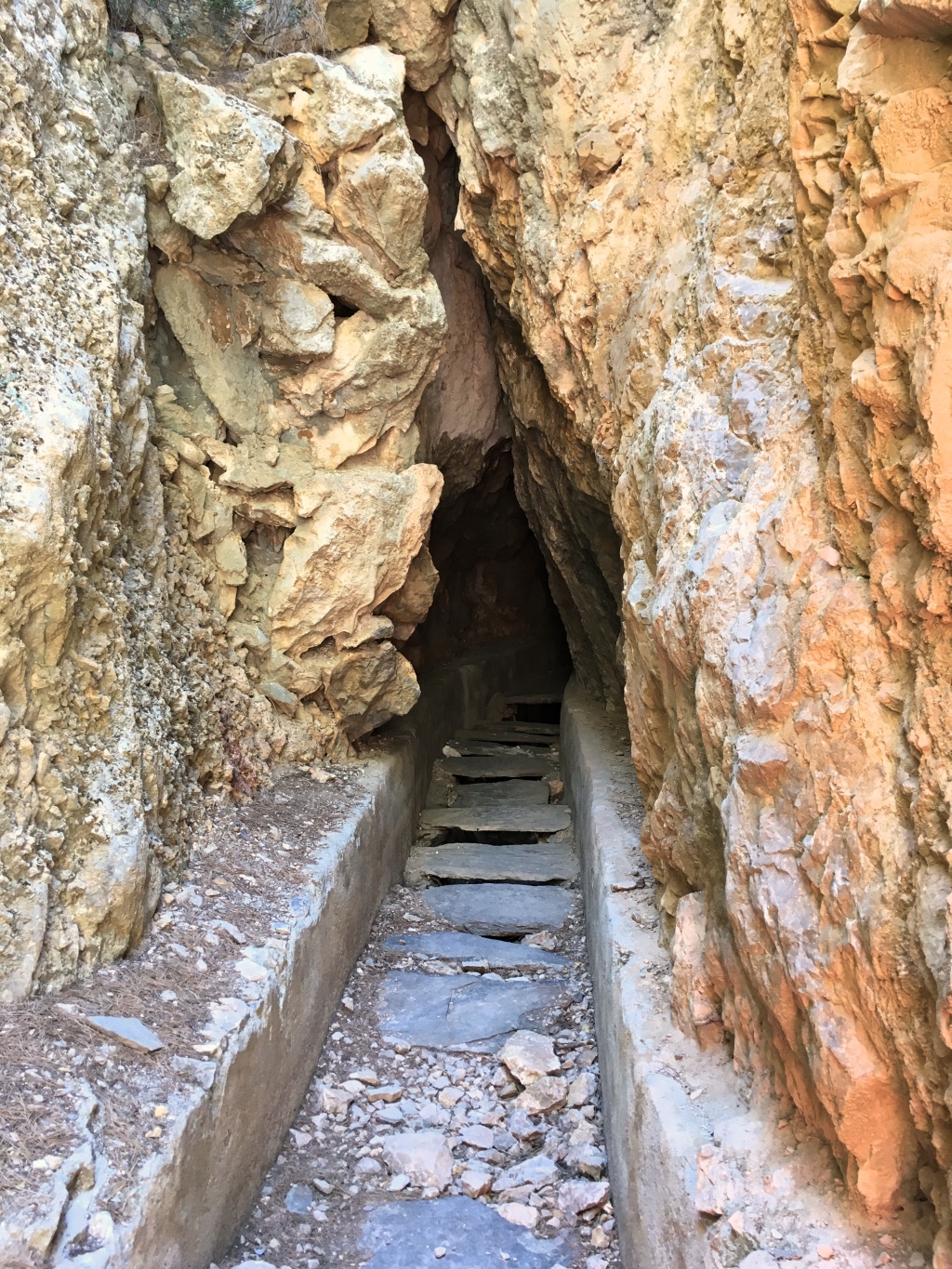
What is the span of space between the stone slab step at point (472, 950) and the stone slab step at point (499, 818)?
5.79 ft

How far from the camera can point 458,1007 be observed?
4957mm

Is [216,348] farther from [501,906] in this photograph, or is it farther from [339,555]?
[501,906]

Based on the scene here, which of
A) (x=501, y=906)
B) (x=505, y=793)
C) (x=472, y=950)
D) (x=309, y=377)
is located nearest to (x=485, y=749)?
(x=505, y=793)

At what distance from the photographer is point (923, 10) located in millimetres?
1914

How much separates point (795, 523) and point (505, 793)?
627 cm

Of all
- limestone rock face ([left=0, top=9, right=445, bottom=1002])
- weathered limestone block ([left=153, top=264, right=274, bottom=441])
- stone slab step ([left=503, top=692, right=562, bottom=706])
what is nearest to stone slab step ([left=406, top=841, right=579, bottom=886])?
limestone rock face ([left=0, top=9, right=445, bottom=1002])

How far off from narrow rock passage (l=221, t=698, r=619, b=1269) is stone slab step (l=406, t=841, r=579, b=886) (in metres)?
0.02

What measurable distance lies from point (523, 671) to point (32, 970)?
10066 millimetres

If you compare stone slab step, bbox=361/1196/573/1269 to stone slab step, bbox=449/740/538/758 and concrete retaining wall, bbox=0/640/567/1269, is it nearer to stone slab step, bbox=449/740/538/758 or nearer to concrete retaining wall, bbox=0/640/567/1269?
concrete retaining wall, bbox=0/640/567/1269

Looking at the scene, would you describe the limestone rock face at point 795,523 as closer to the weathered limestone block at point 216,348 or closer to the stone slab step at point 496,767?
the weathered limestone block at point 216,348

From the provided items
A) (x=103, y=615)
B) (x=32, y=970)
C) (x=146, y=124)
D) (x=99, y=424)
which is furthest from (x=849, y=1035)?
(x=146, y=124)

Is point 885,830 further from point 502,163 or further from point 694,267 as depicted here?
point 502,163

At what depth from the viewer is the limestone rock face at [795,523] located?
6.52 feet

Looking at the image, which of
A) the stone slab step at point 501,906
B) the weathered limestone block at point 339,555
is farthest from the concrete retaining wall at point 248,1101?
the weathered limestone block at point 339,555
